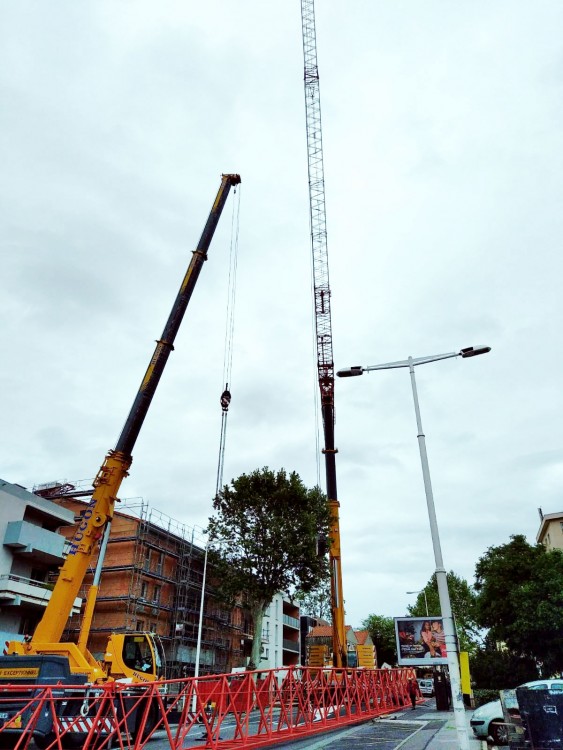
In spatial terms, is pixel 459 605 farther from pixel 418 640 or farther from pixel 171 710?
pixel 171 710

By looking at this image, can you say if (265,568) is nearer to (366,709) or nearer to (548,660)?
(366,709)

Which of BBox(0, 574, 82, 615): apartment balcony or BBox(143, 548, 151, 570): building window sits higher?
BBox(143, 548, 151, 570): building window

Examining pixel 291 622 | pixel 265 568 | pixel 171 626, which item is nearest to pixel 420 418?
pixel 265 568

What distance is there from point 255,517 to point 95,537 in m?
20.7

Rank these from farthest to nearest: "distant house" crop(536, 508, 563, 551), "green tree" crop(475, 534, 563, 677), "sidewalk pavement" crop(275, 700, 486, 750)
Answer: "distant house" crop(536, 508, 563, 551)
"green tree" crop(475, 534, 563, 677)
"sidewalk pavement" crop(275, 700, 486, 750)

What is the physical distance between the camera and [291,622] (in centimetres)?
6475

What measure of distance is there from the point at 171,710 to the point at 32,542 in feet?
74.6

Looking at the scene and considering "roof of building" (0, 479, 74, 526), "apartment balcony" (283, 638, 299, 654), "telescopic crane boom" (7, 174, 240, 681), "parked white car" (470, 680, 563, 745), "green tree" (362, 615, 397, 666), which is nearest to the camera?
"parked white car" (470, 680, 563, 745)

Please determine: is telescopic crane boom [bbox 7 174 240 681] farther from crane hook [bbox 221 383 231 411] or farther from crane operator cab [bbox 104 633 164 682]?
crane hook [bbox 221 383 231 411]

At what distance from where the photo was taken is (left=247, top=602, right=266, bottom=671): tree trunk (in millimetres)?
34531

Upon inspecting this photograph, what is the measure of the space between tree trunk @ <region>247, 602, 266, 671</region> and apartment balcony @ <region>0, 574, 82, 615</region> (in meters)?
11.7

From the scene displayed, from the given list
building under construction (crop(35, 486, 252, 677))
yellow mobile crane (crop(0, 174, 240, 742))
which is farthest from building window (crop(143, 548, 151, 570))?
yellow mobile crane (crop(0, 174, 240, 742))

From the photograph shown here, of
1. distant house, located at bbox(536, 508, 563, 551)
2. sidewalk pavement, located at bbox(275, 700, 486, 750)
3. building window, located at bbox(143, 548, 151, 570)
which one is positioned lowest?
sidewalk pavement, located at bbox(275, 700, 486, 750)

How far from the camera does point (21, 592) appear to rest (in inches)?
1169
